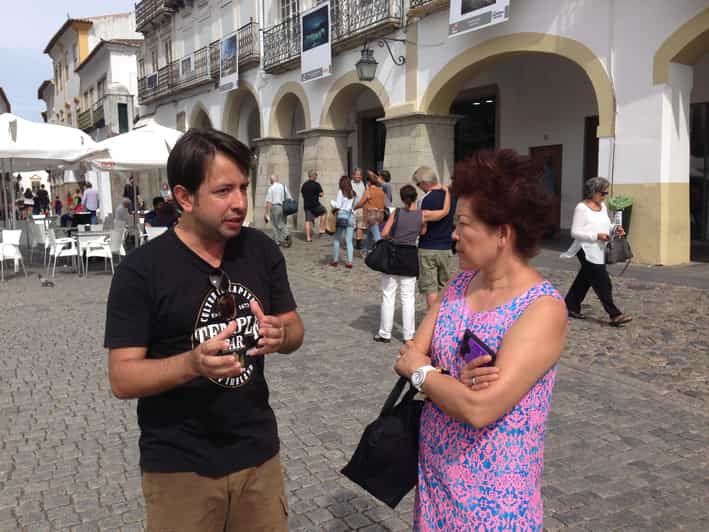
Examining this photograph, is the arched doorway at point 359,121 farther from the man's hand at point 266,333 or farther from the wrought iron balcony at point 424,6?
the man's hand at point 266,333

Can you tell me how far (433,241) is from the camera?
6.35m

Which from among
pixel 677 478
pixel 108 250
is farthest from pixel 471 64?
pixel 677 478

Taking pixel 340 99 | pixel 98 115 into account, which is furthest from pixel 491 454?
pixel 98 115

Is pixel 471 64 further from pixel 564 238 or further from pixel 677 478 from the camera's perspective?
pixel 677 478

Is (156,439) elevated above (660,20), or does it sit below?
below

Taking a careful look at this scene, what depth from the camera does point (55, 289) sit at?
10156 millimetres

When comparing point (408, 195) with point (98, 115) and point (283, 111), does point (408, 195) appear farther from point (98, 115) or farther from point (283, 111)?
point (98, 115)

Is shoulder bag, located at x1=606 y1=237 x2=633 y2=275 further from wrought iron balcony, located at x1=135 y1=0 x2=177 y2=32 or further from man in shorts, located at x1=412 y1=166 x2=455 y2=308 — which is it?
wrought iron balcony, located at x1=135 y1=0 x2=177 y2=32

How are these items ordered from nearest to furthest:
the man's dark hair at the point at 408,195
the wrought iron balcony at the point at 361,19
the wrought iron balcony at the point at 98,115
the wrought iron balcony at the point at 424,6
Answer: the man's dark hair at the point at 408,195
the wrought iron balcony at the point at 424,6
the wrought iron balcony at the point at 361,19
the wrought iron balcony at the point at 98,115

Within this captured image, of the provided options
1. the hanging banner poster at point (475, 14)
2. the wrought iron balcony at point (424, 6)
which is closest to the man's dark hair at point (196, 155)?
the hanging banner poster at point (475, 14)

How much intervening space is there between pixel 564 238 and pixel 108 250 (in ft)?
32.4

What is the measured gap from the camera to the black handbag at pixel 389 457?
5.99 ft

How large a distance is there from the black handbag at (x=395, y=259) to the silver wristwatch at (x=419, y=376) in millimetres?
4299

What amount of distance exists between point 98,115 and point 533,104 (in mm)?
28550
